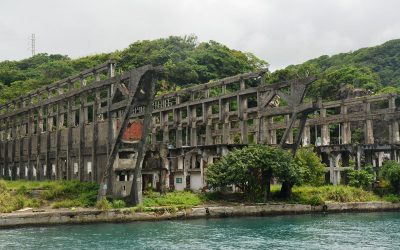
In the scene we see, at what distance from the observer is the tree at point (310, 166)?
42528 millimetres

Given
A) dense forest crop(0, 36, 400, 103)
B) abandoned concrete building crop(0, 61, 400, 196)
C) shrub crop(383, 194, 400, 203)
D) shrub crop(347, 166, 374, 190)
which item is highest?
dense forest crop(0, 36, 400, 103)

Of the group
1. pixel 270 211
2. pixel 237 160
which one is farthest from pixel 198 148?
pixel 270 211

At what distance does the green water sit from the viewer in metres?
25.5

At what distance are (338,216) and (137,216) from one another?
47.5 feet

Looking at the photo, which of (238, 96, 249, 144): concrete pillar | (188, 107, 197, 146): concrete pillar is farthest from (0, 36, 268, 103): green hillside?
(238, 96, 249, 144): concrete pillar

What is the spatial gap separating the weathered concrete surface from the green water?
1.05m

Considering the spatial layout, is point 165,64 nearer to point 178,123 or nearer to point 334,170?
point 178,123

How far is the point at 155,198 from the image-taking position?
38.5 meters

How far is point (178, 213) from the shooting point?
36031mm

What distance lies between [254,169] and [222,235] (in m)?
12.3

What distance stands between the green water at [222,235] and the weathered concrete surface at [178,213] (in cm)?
105

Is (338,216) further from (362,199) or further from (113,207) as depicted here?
(113,207)

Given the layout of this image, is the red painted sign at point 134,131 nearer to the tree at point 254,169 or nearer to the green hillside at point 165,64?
the tree at point 254,169

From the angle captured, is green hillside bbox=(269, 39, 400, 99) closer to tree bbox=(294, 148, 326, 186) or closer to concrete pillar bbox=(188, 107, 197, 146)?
concrete pillar bbox=(188, 107, 197, 146)
